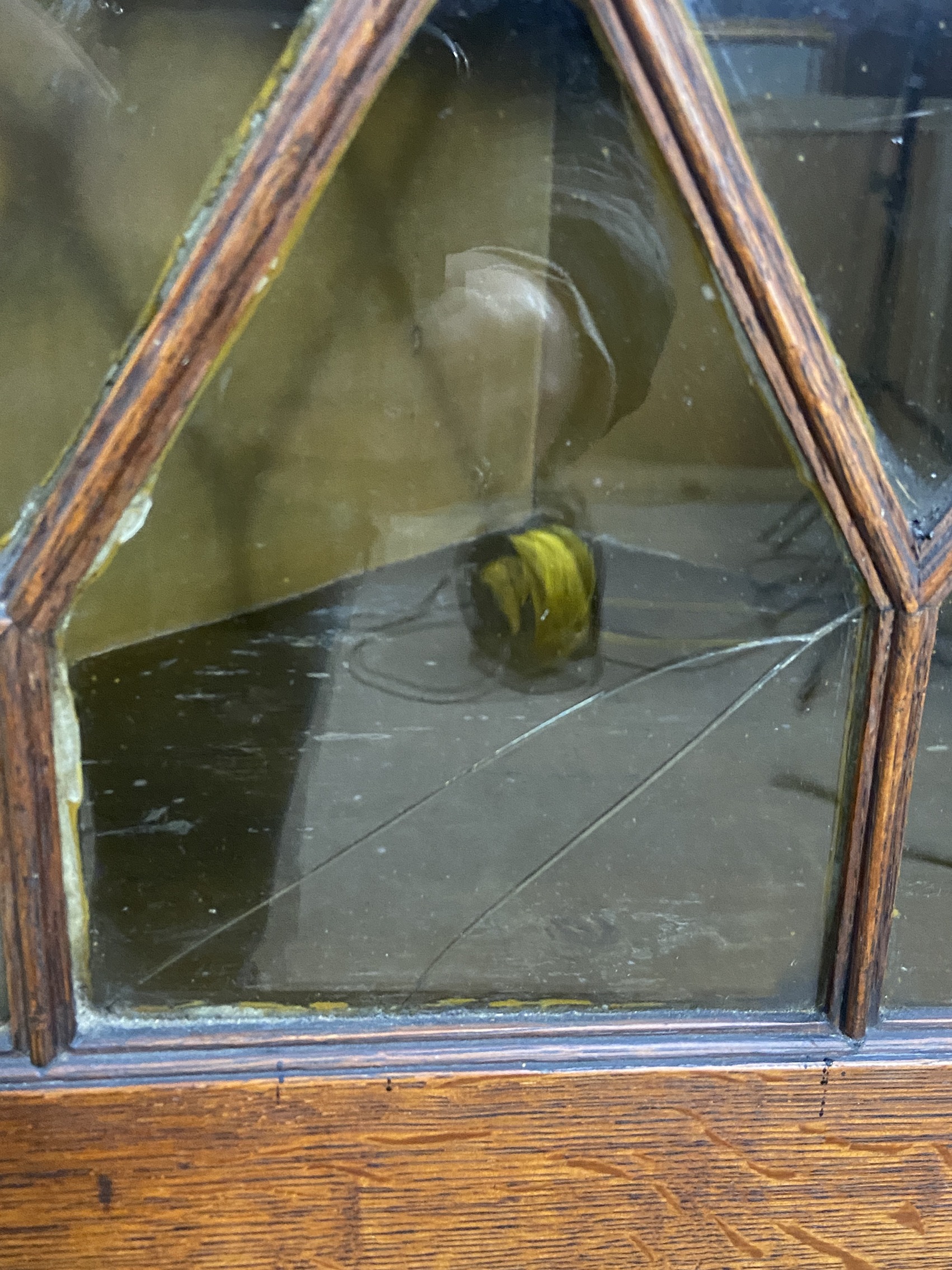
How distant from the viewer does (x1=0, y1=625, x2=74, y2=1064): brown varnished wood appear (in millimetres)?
368

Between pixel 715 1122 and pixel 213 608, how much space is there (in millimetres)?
309

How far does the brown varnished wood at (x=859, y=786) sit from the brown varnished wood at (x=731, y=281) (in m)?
0.02

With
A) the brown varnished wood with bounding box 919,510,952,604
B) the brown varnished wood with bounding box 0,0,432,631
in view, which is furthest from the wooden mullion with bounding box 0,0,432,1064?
the brown varnished wood with bounding box 919,510,952,604

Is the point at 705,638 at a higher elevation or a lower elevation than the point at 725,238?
lower

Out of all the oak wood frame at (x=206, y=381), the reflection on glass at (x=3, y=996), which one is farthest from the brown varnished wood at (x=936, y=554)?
the reflection on glass at (x=3, y=996)

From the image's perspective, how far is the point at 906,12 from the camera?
345 mm

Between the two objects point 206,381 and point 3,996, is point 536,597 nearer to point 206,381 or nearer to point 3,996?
point 206,381

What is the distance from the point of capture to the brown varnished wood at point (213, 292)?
1.08ft

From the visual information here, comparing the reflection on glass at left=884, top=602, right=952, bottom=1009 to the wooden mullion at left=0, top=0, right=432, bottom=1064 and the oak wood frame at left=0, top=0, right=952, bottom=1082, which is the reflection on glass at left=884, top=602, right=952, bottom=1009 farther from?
the wooden mullion at left=0, top=0, right=432, bottom=1064

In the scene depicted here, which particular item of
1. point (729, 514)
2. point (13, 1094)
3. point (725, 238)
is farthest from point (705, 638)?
point (13, 1094)

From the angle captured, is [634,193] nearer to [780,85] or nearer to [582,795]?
[780,85]

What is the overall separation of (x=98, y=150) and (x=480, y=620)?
0.71ft

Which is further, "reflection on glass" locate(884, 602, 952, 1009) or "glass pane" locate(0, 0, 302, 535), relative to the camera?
"reflection on glass" locate(884, 602, 952, 1009)

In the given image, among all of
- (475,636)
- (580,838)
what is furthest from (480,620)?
(580,838)
